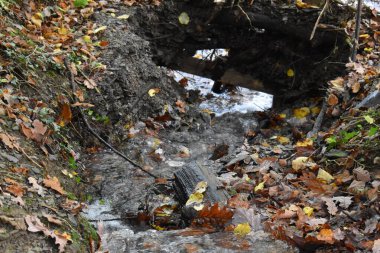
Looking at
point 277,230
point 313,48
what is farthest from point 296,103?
point 277,230

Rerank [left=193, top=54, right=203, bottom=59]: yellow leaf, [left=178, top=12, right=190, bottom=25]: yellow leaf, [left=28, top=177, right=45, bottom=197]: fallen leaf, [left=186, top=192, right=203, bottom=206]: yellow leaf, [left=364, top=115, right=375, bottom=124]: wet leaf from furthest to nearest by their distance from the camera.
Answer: [left=193, top=54, right=203, bottom=59]: yellow leaf < [left=178, top=12, right=190, bottom=25]: yellow leaf < [left=364, top=115, right=375, bottom=124]: wet leaf < [left=186, top=192, right=203, bottom=206]: yellow leaf < [left=28, top=177, right=45, bottom=197]: fallen leaf

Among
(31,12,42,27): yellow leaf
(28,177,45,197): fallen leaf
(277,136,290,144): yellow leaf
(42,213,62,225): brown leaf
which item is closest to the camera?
(42,213,62,225): brown leaf

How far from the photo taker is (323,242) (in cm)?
306

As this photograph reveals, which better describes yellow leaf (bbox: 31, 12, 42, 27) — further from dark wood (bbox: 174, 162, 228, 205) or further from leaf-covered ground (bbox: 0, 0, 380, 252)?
dark wood (bbox: 174, 162, 228, 205)

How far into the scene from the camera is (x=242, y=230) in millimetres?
3281

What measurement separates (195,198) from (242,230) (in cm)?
60

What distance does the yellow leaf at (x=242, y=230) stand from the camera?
326 centimetres

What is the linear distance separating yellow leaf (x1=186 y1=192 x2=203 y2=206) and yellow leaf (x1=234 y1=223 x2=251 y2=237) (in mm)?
487

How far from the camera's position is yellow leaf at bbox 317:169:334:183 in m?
4.02

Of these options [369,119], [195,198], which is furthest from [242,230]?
[369,119]

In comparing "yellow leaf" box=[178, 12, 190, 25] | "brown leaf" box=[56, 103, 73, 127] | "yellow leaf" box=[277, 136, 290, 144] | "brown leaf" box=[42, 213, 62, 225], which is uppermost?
"yellow leaf" box=[178, 12, 190, 25]

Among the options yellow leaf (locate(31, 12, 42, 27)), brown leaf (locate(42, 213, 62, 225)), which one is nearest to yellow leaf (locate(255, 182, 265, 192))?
brown leaf (locate(42, 213, 62, 225))

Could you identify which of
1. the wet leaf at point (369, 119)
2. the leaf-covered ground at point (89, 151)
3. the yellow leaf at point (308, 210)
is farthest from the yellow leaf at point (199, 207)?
the wet leaf at point (369, 119)

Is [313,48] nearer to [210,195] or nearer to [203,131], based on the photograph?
[203,131]
